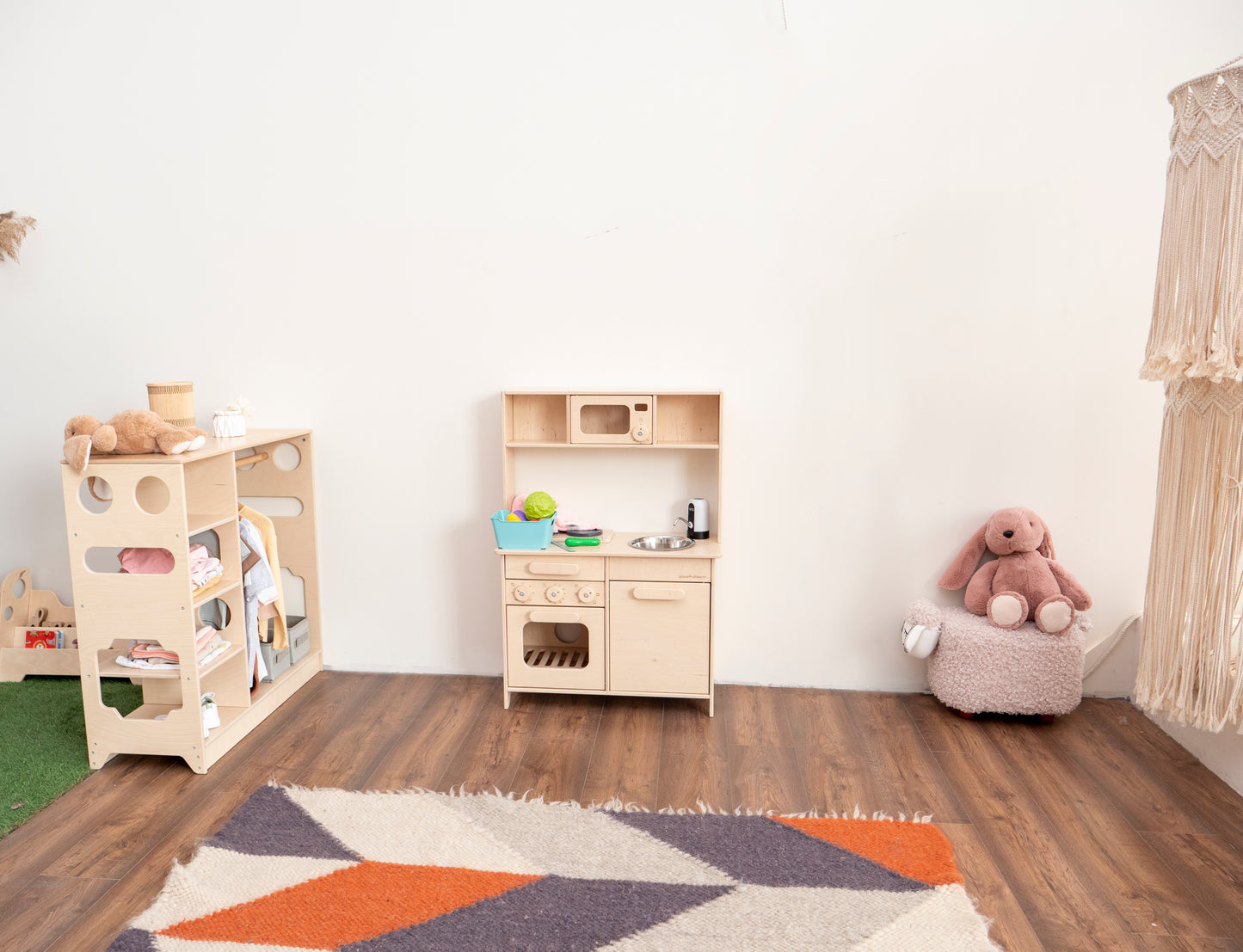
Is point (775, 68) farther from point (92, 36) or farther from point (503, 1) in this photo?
point (92, 36)

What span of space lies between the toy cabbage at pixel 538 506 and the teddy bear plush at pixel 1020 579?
134 cm

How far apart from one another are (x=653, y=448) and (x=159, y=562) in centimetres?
149

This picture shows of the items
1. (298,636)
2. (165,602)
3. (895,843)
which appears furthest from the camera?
(298,636)

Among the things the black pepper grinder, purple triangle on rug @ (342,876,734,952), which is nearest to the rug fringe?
purple triangle on rug @ (342,876,734,952)

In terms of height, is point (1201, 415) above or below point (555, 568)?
above

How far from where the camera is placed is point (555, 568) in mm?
2738

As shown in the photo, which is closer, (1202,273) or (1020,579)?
(1202,273)

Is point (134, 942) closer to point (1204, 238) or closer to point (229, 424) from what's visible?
point (229, 424)

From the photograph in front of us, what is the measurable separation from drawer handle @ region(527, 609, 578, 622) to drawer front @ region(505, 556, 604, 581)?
0.11 metres

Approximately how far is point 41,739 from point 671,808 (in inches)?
73.6

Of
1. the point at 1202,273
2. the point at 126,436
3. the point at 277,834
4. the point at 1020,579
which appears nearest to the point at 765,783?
the point at 1020,579

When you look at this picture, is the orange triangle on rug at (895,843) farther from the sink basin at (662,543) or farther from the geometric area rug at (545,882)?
the sink basin at (662,543)

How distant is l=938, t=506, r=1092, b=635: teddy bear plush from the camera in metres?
2.68

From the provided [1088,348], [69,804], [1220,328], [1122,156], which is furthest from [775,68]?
[69,804]
